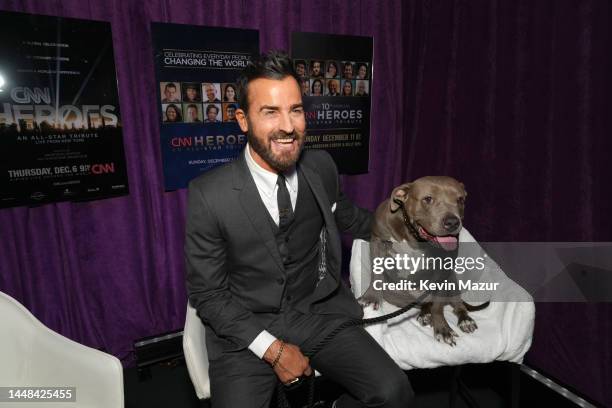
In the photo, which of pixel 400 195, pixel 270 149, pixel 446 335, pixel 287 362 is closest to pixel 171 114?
pixel 270 149

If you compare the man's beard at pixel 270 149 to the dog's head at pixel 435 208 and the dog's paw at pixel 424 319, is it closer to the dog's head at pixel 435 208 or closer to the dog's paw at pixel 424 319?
the dog's head at pixel 435 208

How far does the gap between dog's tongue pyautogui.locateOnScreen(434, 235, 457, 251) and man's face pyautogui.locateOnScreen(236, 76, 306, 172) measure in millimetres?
819

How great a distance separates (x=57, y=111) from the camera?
2.51m

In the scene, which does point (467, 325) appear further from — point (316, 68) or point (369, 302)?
point (316, 68)

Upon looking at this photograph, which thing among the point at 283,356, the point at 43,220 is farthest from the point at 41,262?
the point at 283,356

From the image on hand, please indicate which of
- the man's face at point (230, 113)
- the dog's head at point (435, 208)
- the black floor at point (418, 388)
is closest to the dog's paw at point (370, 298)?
the dog's head at point (435, 208)

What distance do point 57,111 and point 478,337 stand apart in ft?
8.87

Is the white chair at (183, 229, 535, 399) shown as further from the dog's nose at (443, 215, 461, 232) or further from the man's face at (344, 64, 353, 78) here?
the man's face at (344, 64, 353, 78)

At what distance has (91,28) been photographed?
253 cm

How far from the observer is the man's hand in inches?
64.2

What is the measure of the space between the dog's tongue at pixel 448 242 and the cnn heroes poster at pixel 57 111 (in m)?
2.13

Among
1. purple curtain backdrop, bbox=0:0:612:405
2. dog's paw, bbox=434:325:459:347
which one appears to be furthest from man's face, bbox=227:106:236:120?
dog's paw, bbox=434:325:459:347

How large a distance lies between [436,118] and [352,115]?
0.70m

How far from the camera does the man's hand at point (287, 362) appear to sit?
163 centimetres
